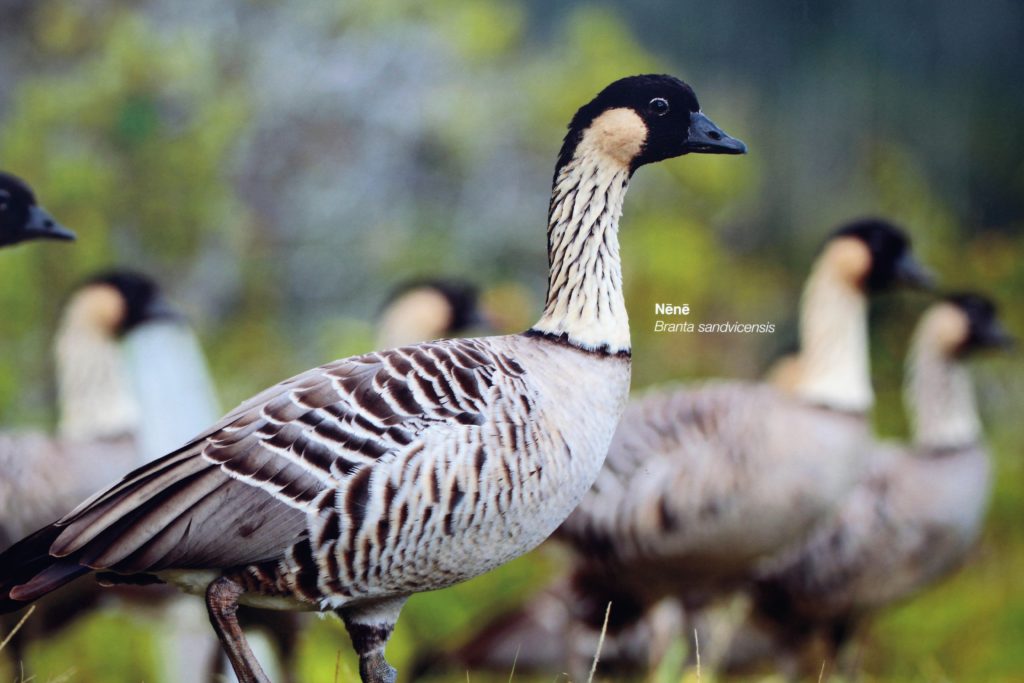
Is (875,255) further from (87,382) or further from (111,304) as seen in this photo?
(87,382)

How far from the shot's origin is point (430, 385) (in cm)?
331

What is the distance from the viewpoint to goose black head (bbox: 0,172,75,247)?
4336mm

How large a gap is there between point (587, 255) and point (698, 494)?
5.12ft

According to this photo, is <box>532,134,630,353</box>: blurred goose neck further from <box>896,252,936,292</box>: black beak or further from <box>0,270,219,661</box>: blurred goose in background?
<box>896,252,936,292</box>: black beak

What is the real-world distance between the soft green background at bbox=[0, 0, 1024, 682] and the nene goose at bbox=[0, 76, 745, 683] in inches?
57.9

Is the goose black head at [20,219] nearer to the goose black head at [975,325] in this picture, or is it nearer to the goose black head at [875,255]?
the goose black head at [875,255]

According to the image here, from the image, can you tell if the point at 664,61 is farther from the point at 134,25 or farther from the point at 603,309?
the point at 134,25

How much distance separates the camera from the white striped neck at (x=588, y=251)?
3.62 meters

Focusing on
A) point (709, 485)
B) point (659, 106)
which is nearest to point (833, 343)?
point (709, 485)

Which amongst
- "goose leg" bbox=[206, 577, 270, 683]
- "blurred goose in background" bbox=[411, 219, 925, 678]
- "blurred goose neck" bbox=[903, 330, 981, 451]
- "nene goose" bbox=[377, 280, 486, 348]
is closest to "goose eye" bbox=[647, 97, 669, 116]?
"nene goose" bbox=[377, 280, 486, 348]

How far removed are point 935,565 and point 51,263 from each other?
397cm

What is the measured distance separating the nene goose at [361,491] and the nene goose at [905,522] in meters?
2.24

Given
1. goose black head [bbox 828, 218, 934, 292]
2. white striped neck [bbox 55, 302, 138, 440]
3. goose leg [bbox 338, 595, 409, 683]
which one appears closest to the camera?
goose leg [bbox 338, 595, 409, 683]

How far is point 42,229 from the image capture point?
4.35 metres
